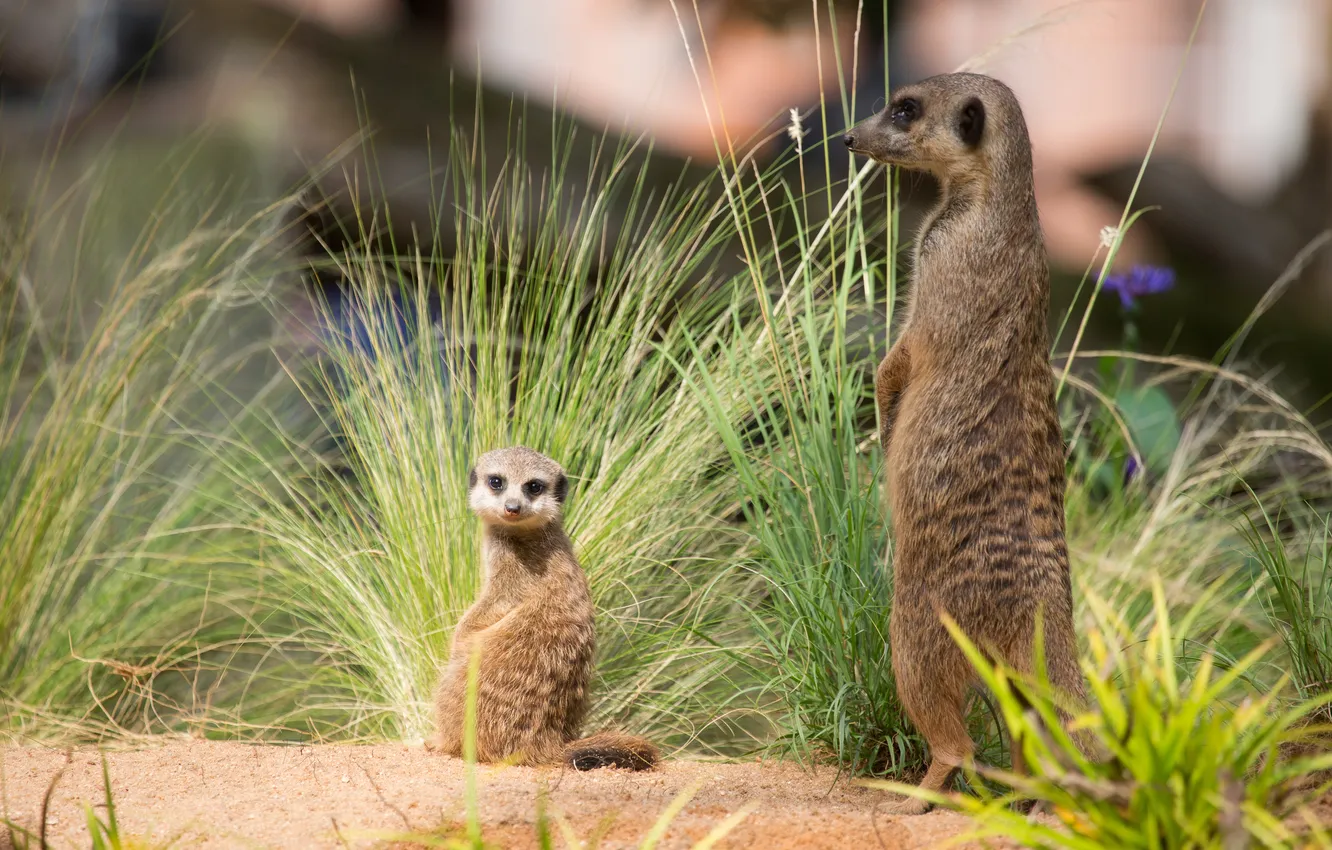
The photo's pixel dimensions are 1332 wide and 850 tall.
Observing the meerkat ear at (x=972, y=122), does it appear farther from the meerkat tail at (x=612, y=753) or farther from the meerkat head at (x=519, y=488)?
the meerkat tail at (x=612, y=753)

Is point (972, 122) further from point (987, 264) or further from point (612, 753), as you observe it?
point (612, 753)

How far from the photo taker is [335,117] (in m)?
6.09

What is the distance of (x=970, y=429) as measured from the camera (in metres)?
2.41

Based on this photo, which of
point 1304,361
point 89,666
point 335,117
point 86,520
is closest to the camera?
Result: point 89,666

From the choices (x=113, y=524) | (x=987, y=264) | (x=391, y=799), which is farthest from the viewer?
(x=113, y=524)

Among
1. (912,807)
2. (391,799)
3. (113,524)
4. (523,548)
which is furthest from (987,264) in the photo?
(113,524)

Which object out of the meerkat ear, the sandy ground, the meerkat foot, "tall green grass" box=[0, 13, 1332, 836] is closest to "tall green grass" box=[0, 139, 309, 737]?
"tall green grass" box=[0, 13, 1332, 836]

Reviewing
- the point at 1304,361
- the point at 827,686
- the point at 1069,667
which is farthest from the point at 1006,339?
the point at 1304,361

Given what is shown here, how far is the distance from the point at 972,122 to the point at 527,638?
4.43 ft

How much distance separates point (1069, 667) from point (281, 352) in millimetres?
3608

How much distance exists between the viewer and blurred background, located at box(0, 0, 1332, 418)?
550cm

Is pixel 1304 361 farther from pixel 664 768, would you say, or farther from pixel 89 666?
pixel 89 666

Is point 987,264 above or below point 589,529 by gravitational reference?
above

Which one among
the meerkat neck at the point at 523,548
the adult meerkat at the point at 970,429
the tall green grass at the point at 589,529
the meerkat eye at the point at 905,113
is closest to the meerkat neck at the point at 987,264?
the adult meerkat at the point at 970,429
